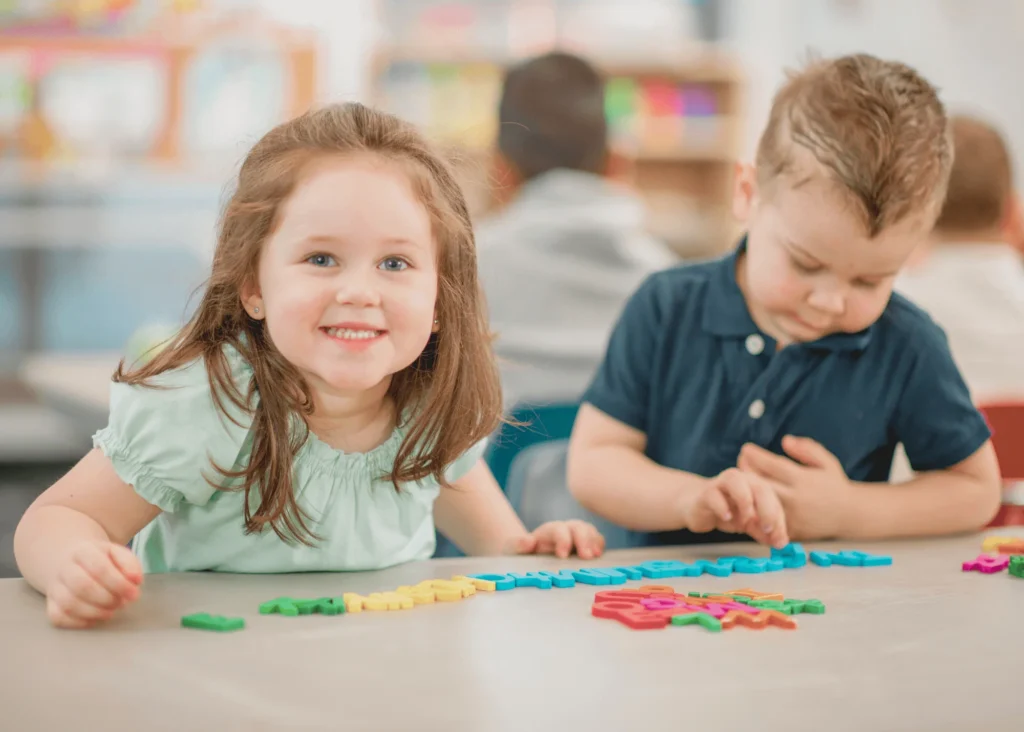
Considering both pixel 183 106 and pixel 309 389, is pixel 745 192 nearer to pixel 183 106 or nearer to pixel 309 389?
pixel 309 389

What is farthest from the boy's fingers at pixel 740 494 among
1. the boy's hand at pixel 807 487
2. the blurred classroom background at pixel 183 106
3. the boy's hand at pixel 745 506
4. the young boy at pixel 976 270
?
the blurred classroom background at pixel 183 106

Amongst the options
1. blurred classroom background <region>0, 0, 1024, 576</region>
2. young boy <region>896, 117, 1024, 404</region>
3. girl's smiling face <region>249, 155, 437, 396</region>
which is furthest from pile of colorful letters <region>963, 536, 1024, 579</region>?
blurred classroom background <region>0, 0, 1024, 576</region>

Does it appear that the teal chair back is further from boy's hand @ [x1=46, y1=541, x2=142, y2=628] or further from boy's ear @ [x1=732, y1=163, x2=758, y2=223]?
boy's hand @ [x1=46, y1=541, x2=142, y2=628]

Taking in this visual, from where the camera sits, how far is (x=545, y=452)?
1.65 meters

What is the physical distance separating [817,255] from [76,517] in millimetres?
750

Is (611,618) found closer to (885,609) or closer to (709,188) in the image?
(885,609)

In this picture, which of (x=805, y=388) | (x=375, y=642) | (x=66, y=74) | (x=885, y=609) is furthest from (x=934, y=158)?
(x=66, y=74)

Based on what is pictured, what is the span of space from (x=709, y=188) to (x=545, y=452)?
4923mm

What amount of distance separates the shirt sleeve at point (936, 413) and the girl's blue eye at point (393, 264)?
0.65 meters

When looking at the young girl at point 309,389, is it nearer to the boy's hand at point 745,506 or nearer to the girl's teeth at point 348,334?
the girl's teeth at point 348,334

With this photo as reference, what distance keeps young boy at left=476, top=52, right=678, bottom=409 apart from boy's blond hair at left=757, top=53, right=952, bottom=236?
3.84 ft

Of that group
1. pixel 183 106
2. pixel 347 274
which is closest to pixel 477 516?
pixel 347 274

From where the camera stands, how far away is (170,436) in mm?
1055

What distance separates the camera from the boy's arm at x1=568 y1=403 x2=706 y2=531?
133cm
